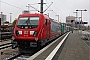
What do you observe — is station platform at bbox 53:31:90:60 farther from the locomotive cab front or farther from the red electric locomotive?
the locomotive cab front

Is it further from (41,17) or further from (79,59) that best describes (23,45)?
(79,59)

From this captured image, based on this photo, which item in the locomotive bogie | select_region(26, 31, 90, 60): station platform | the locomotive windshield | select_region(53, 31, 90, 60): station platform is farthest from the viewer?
the locomotive windshield

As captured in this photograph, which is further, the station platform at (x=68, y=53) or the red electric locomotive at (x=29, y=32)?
the red electric locomotive at (x=29, y=32)

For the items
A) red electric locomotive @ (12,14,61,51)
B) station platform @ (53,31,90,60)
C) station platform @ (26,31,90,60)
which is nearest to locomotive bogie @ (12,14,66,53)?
red electric locomotive @ (12,14,61,51)

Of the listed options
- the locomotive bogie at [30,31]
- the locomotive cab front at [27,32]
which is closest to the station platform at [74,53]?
the locomotive bogie at [30,31]

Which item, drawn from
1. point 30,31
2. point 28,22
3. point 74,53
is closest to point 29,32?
point 30,31

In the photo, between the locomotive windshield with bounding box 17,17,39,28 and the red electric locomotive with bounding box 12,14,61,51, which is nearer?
the red electric locomotive with bounding box 12,14,61,51

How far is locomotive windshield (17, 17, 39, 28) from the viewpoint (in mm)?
12355

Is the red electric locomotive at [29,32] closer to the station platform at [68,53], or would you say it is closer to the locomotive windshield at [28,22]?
the locomotive windshield at [28,22]

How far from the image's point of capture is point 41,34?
39.9 feet

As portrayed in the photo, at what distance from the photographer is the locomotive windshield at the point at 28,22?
12355 mm

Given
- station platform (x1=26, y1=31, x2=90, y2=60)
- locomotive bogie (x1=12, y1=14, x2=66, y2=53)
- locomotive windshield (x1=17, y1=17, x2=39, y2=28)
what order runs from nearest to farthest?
station platform (x1=26, y1=31, x2=90, y2=60)
locomotive bogie (x1=12, y1=14, x2=66, y2=53)
locomotive windshield (x1=17, y1=17, x2=39, y2=28)

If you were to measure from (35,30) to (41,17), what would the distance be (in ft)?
4.30

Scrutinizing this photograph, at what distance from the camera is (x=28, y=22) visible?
1262cm
